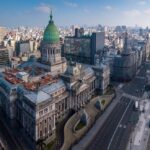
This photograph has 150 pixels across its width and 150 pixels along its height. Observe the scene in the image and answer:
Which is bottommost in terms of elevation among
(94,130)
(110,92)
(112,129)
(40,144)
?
(94,130)

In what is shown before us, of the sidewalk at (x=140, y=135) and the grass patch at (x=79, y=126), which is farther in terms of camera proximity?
the grass patch at (x=79, y=126)

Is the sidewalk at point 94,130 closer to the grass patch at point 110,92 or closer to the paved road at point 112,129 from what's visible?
the paved road at point 112,129

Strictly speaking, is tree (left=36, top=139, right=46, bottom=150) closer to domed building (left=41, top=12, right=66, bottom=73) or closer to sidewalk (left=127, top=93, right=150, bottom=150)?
sidewalk (left=127, top=93, right=150, bottom=150)

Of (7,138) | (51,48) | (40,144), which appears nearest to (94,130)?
(40,144)

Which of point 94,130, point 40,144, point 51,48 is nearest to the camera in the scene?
point 40,144

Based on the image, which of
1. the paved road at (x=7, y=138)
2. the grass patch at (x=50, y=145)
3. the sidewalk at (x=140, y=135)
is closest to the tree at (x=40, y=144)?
the grass patch at (x=50, y=145)

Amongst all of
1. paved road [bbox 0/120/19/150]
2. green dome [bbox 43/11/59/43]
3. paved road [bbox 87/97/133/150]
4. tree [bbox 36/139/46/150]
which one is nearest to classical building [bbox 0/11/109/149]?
green dome [bbox 43/11/59/43]

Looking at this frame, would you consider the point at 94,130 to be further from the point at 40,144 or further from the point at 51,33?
the point at 51,33
